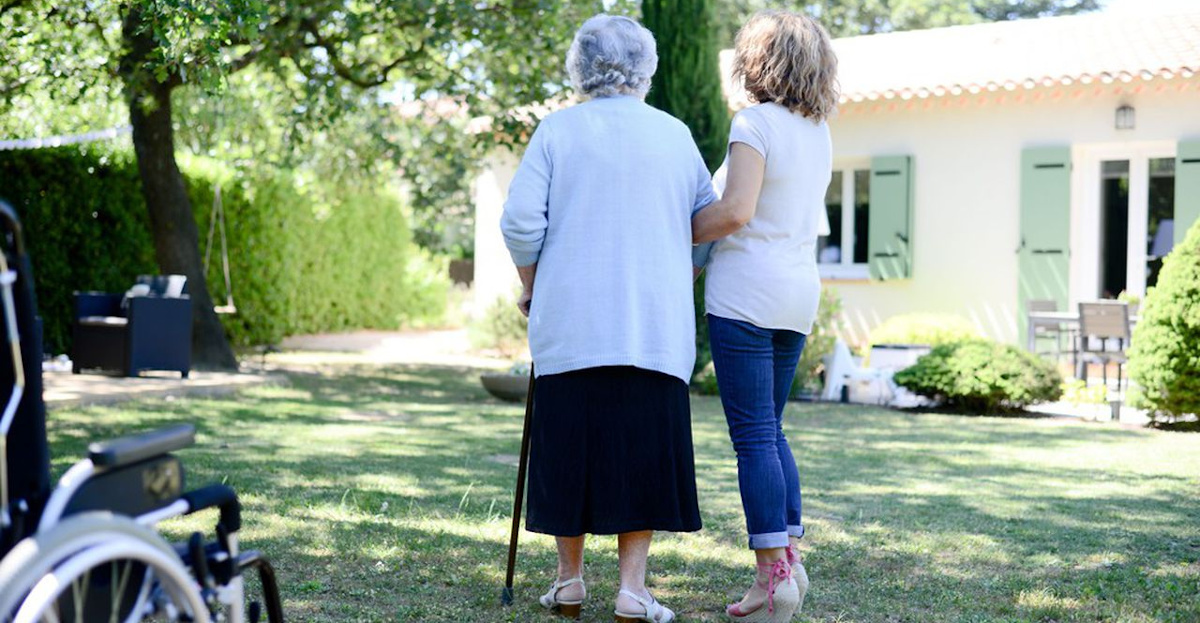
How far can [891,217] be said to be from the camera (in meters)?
12.5

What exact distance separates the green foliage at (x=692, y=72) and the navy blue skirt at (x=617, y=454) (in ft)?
23.6

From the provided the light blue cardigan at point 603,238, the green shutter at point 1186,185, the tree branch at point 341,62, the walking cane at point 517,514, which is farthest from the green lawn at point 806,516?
the green shutter at point 1186,185

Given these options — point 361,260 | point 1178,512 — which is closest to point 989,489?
point 1178,512

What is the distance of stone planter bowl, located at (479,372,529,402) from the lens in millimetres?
9211

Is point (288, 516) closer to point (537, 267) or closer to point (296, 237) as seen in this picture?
point (537, 267)

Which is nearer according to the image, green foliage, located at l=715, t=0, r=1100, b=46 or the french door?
the french door

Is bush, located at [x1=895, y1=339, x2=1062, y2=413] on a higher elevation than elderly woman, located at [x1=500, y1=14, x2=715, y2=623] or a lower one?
lower

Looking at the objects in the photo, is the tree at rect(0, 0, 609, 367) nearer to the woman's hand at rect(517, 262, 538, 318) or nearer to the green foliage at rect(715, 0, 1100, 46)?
the woman's hand at rect(517, 262, 538, 318)

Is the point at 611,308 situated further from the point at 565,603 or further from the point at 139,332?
the point at 139,332

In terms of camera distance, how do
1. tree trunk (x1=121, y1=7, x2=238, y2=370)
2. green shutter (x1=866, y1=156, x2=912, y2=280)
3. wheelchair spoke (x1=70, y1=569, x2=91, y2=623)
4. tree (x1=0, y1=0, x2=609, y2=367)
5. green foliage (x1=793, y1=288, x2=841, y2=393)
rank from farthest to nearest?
green shutter (x1=866, y1=156, x2=912, y2=280), tree trunk (x1=121, y1=7, x2=238, y2=370), green foliage (x1=793, y1=288, x2=841, y2=393), tree (x1=0, y1=0, x2=609, y2=367), wheelchair spoke (x1=70, y1=569, x2=91, y2=623)

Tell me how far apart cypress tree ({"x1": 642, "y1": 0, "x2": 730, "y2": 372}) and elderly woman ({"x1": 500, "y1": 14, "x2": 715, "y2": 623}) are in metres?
7.00

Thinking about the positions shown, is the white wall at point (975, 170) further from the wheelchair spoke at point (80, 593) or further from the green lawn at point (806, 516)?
the wheelchair spoke at point (80, 593)

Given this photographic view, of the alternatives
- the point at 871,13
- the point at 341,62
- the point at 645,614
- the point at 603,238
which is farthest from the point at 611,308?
the point at 871,13

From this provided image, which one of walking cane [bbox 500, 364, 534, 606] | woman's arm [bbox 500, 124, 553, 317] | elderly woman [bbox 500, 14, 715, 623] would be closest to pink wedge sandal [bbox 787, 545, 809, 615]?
elderly woman [bbox 500, 14, 715, 623]
